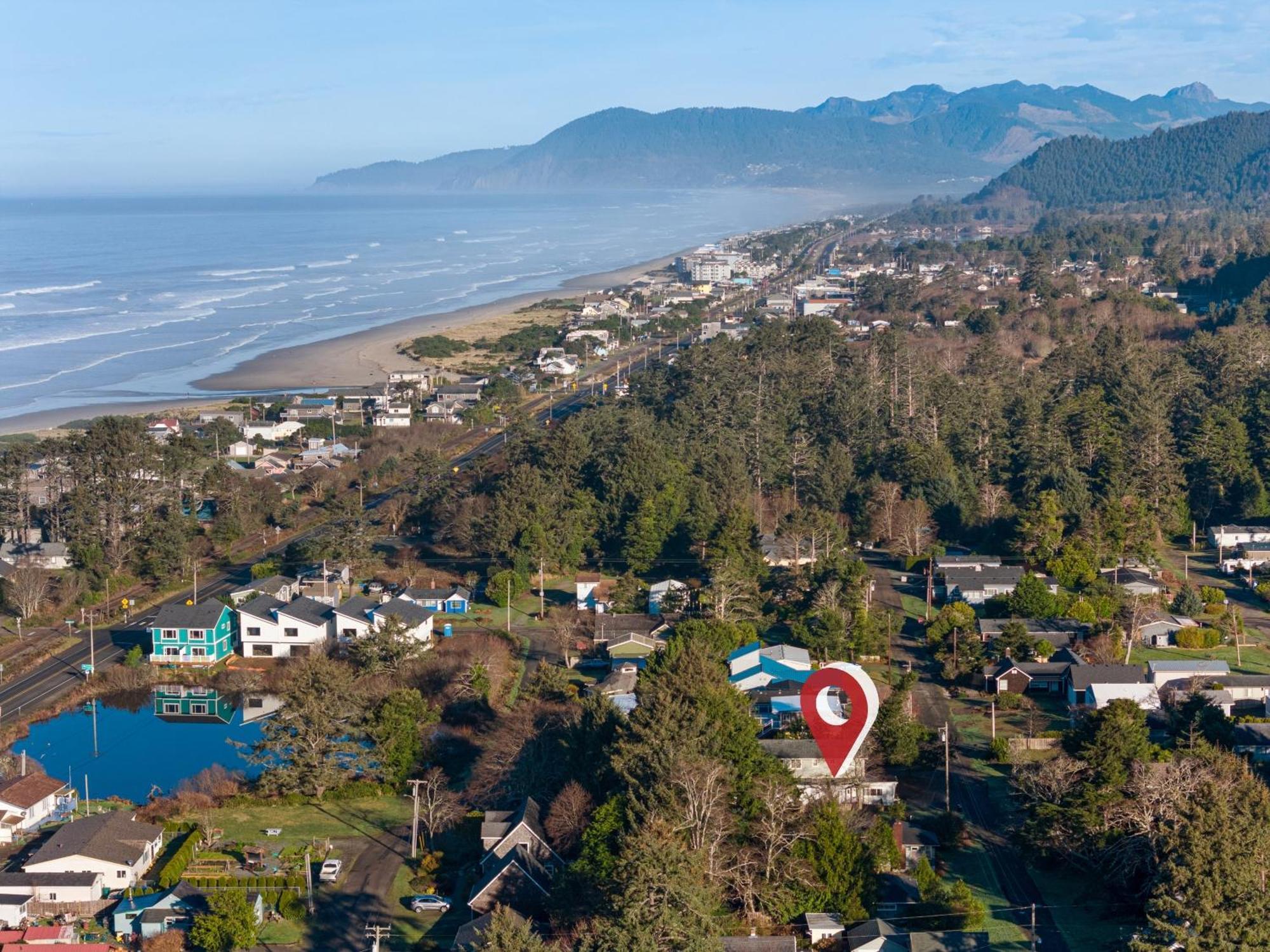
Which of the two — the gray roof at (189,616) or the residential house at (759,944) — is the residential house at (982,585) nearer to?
the gray roof at (189,616)

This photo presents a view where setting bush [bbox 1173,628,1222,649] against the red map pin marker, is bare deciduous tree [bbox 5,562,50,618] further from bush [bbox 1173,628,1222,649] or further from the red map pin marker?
bush [bbox 1173,628,1222,649]

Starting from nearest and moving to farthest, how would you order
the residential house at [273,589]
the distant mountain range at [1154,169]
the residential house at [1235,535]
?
the residential house at [273,589] → the residential house at [1235,535] → the distant mountain range at [1154,169]

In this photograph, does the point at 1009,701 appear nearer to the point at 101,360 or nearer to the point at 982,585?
the point at 982,585

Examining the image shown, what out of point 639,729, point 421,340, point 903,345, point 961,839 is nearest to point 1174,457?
point 903,345

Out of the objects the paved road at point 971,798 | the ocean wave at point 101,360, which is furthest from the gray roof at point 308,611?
the ocean wave at point 101,360

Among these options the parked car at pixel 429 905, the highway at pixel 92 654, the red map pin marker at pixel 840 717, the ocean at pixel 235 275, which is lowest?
the highway at pixel 92 654

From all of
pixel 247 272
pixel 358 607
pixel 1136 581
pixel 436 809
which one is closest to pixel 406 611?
pixel 358 607

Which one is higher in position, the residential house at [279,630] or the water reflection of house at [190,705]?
the residential house at [279,630]
